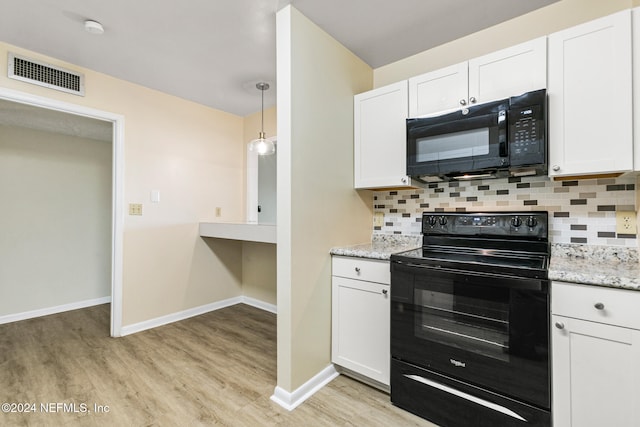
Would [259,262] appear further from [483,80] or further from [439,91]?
[483,80]

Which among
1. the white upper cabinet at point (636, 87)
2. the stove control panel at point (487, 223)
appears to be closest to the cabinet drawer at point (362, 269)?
the stove control panel at point (487, 223)

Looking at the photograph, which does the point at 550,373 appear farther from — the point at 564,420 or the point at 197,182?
the point at 197,182

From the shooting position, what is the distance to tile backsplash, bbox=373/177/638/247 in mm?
1623

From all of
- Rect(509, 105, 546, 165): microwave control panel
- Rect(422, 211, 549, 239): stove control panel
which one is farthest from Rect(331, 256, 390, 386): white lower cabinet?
Rect(509, 105, 546, 165): microwave control panel

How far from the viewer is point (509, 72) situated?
65.9 inches

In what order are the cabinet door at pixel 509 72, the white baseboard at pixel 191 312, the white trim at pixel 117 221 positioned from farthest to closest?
the white baseboard at pixel 191 312 < the white trim at pixel 117 221 < the cabinet door at pixel 509 72

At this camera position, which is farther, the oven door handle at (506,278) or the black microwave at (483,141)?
the black microwave at (483,141)

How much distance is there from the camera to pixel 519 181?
1895mm

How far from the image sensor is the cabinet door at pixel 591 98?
1.39 metres

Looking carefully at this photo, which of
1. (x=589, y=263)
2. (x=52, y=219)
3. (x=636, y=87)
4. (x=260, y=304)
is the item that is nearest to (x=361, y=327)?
(x=589, y=263)

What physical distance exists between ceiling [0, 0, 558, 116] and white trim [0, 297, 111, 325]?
277 cm

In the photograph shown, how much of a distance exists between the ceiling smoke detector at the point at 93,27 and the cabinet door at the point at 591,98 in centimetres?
270

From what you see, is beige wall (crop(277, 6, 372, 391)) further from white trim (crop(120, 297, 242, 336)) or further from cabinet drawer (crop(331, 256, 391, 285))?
white trim (crop(120, 297, 242, 336))

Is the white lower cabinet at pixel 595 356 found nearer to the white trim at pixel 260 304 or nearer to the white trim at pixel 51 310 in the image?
the white trim at pixel 260 304
